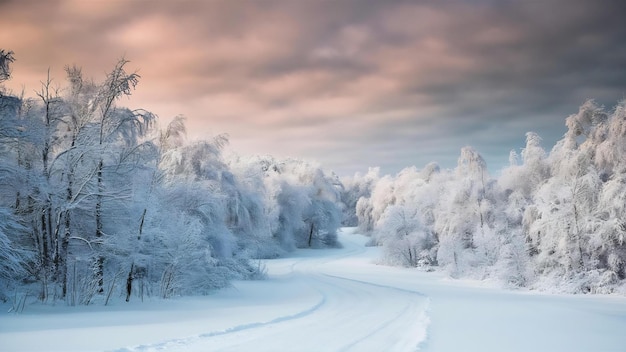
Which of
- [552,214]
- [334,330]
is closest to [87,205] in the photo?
[334,330]

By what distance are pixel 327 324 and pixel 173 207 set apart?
10.6m

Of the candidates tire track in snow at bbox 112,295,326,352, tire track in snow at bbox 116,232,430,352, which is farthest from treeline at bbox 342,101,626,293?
tire track in snow at bbox 112,295,326,352

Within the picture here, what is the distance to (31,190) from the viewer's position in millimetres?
13922

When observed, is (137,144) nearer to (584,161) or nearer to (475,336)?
(475,336)

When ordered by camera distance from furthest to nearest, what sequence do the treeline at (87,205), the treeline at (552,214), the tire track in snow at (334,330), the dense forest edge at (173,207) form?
the treeline at (552,214) < the dense forest edge at (173,207) < the treeline at (87,205) < the tire track in snow at (334,330)

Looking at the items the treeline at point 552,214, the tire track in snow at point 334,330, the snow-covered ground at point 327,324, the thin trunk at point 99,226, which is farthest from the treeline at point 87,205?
the treeline at point 552,214

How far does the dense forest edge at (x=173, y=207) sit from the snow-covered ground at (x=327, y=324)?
5.93ft

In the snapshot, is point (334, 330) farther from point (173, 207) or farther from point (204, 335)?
point (173, 207)

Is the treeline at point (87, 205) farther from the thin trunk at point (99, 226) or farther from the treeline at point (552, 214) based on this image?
the treeline at point (552, 214)

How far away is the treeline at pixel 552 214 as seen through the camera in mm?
19781

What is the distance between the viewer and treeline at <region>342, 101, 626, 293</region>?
64.9 ft

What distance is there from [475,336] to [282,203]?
41.4 metres

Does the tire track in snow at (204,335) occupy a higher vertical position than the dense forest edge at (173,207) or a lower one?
lower

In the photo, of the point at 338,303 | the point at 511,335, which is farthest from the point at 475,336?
the point at 338,303
